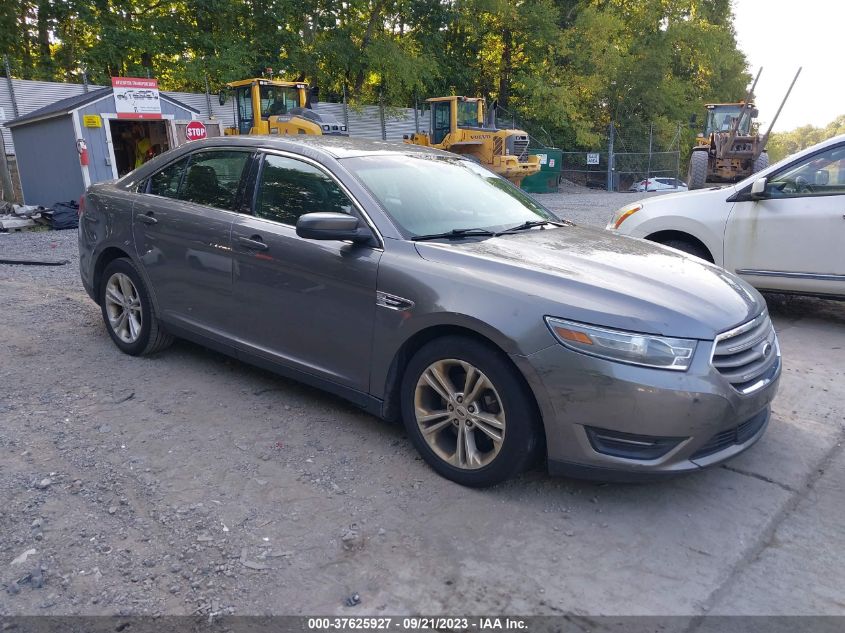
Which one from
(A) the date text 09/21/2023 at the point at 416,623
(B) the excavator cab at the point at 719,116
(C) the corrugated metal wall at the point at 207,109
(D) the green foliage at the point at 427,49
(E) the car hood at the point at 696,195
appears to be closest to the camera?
(A) the date text 09/21/2023 at the point at 416,623

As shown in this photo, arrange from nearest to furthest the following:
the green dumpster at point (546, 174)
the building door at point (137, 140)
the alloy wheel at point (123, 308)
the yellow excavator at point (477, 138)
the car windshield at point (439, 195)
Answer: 1. the car windshield at point (439, 195)
2. the alloy wheel at point (123, 308)
3. the building door at point (137, 140)
4. the yellow excavator at point (477, 138)
5. the green dumpster at point (546, 174)

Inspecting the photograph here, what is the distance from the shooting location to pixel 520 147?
75.7 ft

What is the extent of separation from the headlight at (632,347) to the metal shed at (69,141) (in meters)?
15.0

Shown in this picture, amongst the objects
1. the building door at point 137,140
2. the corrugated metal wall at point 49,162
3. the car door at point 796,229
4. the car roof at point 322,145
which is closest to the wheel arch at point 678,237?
the car door at point 796,229

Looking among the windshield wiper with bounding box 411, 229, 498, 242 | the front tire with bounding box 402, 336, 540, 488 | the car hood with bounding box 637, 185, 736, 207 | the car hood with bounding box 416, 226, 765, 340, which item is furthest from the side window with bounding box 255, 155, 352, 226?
the car hood with bounding box 637, 185, 736, 207

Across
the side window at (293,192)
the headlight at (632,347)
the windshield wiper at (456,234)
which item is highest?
the side window at (293,192)

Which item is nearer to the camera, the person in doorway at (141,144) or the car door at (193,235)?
the car door at (193,235)

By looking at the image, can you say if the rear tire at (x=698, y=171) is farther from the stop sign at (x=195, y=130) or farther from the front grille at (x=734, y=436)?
the front grille at (x=734, y=436)

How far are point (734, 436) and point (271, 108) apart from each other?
17.5 meters

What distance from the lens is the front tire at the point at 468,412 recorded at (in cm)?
296

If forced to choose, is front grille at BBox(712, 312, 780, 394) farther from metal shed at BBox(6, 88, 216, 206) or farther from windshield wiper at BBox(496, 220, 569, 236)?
metal shed at BBox(6, 88, 216, 206)

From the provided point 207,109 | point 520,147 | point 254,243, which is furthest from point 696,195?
point 207,109

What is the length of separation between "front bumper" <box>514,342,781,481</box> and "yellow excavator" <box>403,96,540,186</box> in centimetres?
1816

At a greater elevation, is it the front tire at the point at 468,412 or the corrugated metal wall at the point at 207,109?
the corrugated metal wall at the point at 207,109
